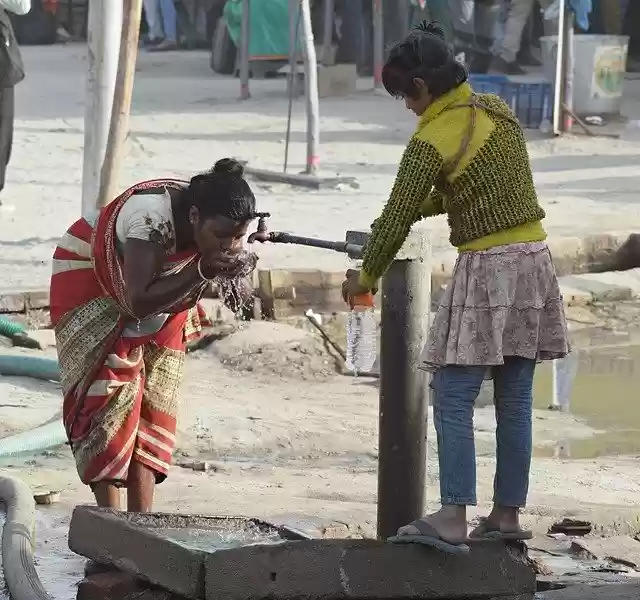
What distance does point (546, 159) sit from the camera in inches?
550

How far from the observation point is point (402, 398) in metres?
4.74

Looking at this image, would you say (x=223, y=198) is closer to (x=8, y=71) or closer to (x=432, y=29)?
(x=432, y=29)

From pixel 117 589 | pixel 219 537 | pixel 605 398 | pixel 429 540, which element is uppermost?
pixel 429 540

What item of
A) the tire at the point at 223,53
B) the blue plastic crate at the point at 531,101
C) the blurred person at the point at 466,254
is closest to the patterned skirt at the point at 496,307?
the blurred person at the point at 466,254

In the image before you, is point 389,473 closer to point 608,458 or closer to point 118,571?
point 118,571

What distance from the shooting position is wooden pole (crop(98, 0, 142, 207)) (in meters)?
8.07

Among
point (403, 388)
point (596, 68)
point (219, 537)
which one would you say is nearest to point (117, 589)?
point (219, 537)

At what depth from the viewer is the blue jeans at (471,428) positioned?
4.28m

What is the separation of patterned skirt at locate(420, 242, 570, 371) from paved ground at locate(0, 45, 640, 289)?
4.86m

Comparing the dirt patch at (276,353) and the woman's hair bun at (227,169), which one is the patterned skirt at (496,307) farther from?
the dirt patch at (276,353)

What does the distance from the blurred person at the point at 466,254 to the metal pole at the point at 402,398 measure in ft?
1.13

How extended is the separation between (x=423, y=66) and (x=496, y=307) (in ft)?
2.28

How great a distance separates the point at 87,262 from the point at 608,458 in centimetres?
316

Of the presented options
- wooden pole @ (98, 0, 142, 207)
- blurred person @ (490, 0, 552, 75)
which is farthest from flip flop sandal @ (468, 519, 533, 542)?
blurred person @ (490, 0, 552, 75)
